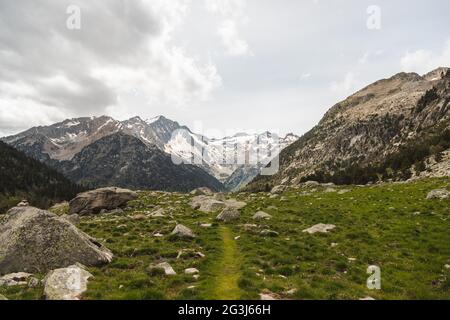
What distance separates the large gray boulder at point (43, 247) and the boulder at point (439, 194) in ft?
116

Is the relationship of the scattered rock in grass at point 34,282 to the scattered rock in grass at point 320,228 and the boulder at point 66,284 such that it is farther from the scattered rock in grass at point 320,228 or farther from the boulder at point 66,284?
the scattered rock in grass at point 320,228

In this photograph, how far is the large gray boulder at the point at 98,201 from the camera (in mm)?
64031

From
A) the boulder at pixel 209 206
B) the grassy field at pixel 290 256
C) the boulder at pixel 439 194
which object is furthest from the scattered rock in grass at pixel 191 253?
the boulder at pixel 439 194

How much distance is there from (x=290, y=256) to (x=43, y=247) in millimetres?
15474

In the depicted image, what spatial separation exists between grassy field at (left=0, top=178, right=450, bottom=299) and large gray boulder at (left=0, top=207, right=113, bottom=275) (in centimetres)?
185

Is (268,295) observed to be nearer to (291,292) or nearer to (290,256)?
(291,292)

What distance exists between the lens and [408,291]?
57.4ft

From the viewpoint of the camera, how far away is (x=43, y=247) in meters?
21.4

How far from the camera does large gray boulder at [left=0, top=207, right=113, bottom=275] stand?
820 inches

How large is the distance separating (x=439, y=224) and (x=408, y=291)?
15442mm

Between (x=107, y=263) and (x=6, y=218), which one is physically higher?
(x=6, y=218)
